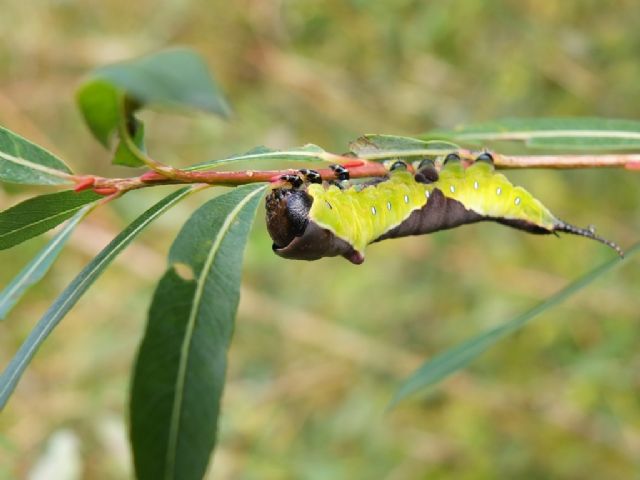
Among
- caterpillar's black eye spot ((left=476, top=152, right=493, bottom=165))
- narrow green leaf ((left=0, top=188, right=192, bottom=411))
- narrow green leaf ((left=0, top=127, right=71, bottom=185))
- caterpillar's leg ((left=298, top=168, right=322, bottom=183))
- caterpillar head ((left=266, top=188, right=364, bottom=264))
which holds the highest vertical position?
caterpillar's black eye spot ((left=476, top=152, right=493, bottom=165))

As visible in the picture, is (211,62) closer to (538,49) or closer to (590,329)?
(538,49)

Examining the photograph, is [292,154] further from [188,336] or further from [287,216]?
[188,336]

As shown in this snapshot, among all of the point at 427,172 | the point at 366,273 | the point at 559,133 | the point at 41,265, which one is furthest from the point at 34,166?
the point at 366,273

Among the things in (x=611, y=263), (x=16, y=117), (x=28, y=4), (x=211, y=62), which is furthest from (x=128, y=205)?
(x=611, y=263)

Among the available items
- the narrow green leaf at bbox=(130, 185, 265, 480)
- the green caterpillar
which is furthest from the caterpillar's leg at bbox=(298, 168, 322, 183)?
the narrow green leaf at bbox=(130, 185, 265, 480)

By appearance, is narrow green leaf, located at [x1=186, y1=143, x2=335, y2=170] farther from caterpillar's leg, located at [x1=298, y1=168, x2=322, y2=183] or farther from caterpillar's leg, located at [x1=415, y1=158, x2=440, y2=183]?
caterpillar's leg, located at [x1=415, y1=158, x2=440, y2=183]

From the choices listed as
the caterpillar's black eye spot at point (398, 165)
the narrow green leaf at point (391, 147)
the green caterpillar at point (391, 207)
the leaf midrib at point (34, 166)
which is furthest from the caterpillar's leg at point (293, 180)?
the leaf midrib at point (34, 166)

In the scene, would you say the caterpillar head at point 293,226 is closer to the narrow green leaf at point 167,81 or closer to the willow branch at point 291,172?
the willow branch at point 291,172
